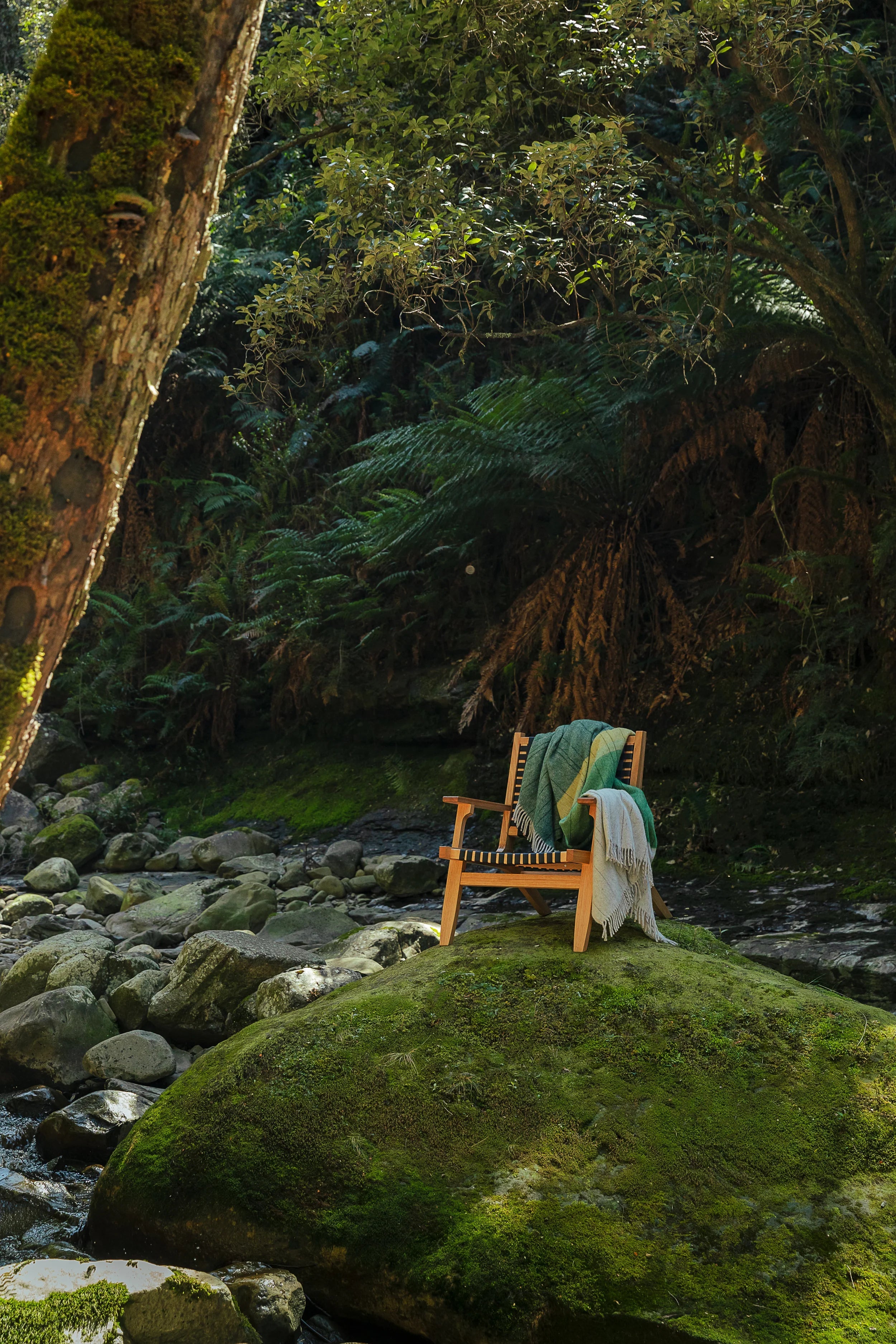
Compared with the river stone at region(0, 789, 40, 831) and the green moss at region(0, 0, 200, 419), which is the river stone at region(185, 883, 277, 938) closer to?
the river stone at region(0, 789, 40, 831)

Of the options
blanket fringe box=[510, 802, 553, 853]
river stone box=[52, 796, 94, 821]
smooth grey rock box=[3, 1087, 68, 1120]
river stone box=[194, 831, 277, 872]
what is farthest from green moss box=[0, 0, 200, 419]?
river stone box=[52, 796, 94, 821]

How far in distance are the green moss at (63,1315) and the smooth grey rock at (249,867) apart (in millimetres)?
5612

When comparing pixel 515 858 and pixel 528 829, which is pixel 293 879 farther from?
pixel 515 858

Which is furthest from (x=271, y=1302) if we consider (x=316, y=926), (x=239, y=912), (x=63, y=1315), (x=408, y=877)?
(x=408, y=877)

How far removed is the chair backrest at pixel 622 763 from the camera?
13.5 feet

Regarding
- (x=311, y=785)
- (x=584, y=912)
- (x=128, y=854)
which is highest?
(x=584, y=912)

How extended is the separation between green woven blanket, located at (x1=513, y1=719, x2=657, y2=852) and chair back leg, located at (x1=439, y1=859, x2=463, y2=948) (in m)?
0.36

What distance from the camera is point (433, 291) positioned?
17.1 feet

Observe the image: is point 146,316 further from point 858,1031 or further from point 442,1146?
point 858,1031

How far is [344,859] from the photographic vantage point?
25.8 feet

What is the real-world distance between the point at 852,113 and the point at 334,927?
7.54 meters

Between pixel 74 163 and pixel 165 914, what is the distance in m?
6.19

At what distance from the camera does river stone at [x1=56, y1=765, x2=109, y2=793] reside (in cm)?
1080

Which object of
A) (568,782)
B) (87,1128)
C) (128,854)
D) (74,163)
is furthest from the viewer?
(128,854)
